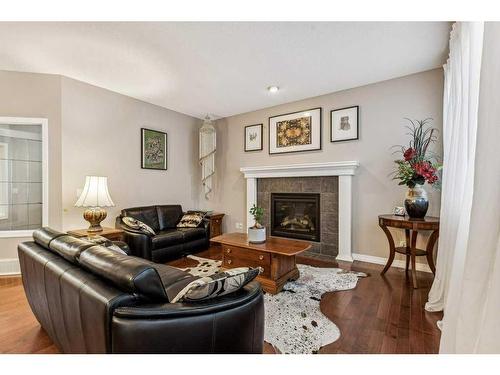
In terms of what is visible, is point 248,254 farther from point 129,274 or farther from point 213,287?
point 129,274

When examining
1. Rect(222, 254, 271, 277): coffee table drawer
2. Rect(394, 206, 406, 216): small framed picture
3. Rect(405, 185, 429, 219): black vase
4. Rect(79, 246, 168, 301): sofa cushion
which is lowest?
Rect(222, 254, 271, 277): coffee table drawer

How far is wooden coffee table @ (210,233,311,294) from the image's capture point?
252 cm

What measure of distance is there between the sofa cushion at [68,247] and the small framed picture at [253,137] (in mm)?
3534

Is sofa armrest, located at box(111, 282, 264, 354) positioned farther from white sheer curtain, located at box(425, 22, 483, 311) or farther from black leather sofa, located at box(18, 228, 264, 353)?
white sheer curtain, located at box(425, 22, 483, 311)

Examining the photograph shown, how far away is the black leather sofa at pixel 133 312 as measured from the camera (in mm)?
930

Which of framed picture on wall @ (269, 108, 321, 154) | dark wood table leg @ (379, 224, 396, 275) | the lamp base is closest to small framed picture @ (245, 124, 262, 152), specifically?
framed picture on wall @ (269, 108, 321, 154)

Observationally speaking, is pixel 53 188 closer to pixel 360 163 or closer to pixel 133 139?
pixel 133 139

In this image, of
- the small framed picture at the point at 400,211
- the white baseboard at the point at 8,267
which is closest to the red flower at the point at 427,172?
the small framed picture at the point at 400,211

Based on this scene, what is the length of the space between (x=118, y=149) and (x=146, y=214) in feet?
3.79

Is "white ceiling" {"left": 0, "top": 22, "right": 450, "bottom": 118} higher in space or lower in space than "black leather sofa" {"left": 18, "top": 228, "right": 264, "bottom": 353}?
higher

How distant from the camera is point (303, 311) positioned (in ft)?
6.96

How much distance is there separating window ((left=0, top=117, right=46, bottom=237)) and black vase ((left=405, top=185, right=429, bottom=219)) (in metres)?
4.64

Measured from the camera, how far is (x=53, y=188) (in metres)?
3.25
